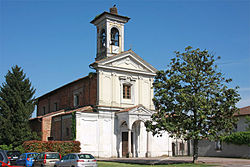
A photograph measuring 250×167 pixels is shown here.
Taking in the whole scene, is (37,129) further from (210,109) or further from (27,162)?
(210,109)

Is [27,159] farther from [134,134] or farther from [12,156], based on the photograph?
[134,134]

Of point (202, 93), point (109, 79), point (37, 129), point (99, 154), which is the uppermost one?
point (109, 79)

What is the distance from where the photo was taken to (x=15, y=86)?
38.6 m

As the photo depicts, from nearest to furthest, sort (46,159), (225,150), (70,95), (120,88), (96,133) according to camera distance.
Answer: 1. (46,159)
2. (96,133)
3. (120,88)
4. (225,150)
5. (70,95)

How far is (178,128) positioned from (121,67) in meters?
15.0

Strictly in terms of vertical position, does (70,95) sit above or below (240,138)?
above

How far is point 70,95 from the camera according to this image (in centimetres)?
4397

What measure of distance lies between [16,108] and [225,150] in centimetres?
2730

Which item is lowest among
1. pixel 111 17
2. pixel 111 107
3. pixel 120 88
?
pixel 111 107

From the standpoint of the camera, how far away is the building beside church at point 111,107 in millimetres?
35625

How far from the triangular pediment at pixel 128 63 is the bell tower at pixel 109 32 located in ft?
6.69

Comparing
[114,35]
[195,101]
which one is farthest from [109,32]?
[195,101]

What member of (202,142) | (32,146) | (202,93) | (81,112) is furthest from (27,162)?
(202,142)

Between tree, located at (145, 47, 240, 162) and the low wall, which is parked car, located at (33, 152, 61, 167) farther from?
the low wall
